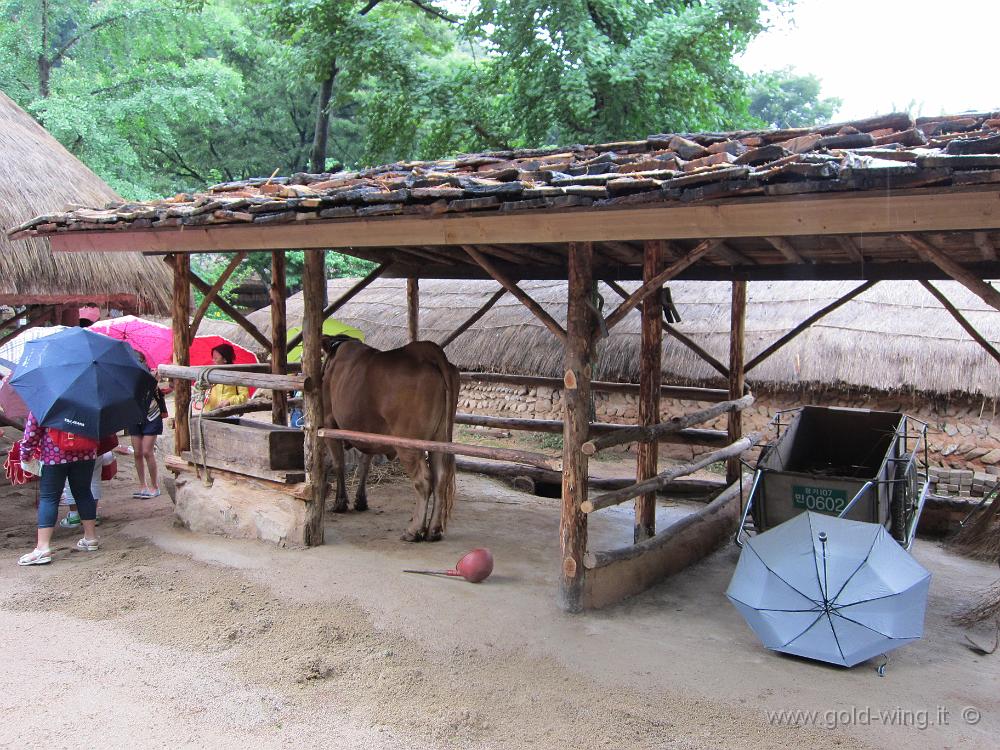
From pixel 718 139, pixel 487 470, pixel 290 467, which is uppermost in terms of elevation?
pixel 718 139

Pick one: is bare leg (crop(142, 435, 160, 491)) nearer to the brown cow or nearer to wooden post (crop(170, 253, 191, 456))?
wooden post (crop(170, 253, 191, 456))

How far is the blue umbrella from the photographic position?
5555mm

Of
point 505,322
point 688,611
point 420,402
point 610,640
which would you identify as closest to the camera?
point 610,640

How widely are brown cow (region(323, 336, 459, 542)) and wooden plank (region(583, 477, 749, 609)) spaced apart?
1.89m

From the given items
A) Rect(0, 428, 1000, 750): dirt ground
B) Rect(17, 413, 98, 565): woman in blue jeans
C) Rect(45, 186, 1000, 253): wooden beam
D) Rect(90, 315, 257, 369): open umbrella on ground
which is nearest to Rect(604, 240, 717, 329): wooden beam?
Rect(45, 186, 1000, 253): wooden beam

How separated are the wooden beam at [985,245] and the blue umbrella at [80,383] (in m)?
5.98

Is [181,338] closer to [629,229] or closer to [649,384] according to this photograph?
[649,384]

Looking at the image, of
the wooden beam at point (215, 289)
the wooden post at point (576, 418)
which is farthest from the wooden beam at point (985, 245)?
the wooden beam at point (215, 289)

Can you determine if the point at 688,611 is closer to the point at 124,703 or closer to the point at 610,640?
the point at 610,640

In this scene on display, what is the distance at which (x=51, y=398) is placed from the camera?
18.1ft

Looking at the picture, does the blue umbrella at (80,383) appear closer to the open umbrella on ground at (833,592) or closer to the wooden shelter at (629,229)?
the wooden shelter at (629,229)

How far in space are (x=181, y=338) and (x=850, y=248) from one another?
5.63 meters

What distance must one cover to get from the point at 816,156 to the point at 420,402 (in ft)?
13.1

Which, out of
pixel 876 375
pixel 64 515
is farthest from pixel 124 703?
pixel 876 375
